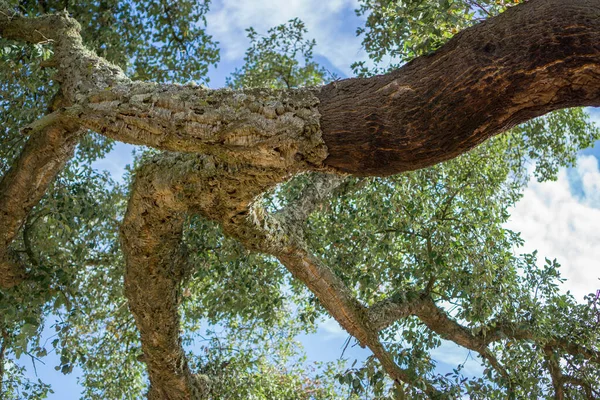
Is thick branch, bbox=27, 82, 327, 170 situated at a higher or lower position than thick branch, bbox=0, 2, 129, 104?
lower

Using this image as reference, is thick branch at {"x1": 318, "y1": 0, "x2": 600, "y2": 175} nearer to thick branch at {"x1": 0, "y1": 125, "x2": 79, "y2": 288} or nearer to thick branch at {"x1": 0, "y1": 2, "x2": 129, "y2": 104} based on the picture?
thick branch at {"x1": 0, "y1": 2, "x2": 129, "y2": 104}

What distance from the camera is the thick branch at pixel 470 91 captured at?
120 inches

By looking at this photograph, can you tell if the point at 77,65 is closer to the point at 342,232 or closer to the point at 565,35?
the point at 342,232

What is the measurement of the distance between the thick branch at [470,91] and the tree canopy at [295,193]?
0.04 ft

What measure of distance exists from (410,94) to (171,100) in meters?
1.75

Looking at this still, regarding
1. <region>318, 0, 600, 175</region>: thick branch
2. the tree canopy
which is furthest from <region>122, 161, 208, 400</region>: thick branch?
<region>318, 0, 600, 175</region>: thick branch

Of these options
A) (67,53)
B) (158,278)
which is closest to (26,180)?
(67,53)

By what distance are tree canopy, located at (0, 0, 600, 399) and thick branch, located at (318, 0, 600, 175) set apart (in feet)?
0.04

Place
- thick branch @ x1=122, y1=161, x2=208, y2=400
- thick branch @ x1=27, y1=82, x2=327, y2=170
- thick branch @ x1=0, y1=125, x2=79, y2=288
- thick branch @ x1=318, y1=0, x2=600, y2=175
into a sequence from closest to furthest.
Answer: thick branch @ x1=318, y1=0, x2=600, y2=175 → thick branch @ x1=27, y1=82, x2=327, y2=170 → thick branch @ x1=122, y1=161, x2=208, y2=400 → thick branch @ x1=0, y1=125, x2=79, y2=288

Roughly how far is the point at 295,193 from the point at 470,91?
15.8ft

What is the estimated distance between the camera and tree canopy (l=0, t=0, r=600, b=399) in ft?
11.1

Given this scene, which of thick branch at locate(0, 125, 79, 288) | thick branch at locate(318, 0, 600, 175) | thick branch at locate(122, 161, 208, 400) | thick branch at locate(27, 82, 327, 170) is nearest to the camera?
thick branch at locate(318, 0, 600, 175)

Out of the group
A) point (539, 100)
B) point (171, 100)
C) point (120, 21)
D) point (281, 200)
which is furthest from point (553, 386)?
point (120, 21)

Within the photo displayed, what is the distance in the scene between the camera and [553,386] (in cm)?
745
